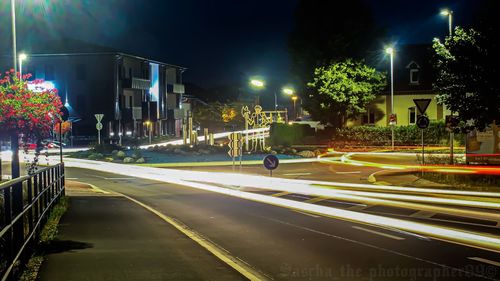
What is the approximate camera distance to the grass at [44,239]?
8266mm

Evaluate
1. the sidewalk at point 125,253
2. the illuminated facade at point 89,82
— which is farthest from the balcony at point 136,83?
the sidewalk at point 125,253

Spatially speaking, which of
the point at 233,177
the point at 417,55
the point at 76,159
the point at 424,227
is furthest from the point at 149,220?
the point at 417,55

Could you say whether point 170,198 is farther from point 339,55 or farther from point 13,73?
point 339,55

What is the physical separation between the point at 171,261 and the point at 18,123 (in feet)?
29.5

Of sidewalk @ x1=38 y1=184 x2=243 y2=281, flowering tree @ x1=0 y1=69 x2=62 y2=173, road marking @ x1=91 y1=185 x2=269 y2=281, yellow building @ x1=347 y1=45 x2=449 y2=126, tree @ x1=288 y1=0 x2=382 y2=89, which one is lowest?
road marking @ x1=91 y1=185 x2=269 y2=281

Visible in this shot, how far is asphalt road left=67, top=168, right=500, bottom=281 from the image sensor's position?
893cm

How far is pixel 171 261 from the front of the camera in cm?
942

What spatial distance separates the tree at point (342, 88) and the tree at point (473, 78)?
31568 mm

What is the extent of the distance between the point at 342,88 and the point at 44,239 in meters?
47.5

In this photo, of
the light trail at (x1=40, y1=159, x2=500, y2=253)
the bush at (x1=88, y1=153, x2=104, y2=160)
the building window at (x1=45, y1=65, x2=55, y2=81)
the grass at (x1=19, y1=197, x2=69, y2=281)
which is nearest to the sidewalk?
the grass at (x1=19, y1=197, x2=69, y2=281)

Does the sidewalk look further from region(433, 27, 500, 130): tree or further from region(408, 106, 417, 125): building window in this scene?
region(408, 106, 417, 125): building window

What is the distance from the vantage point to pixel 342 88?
56.6 m

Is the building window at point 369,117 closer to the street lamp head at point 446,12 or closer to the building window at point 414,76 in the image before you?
the building window at point 414,76

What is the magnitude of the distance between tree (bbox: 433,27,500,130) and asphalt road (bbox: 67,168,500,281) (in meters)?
10.3
